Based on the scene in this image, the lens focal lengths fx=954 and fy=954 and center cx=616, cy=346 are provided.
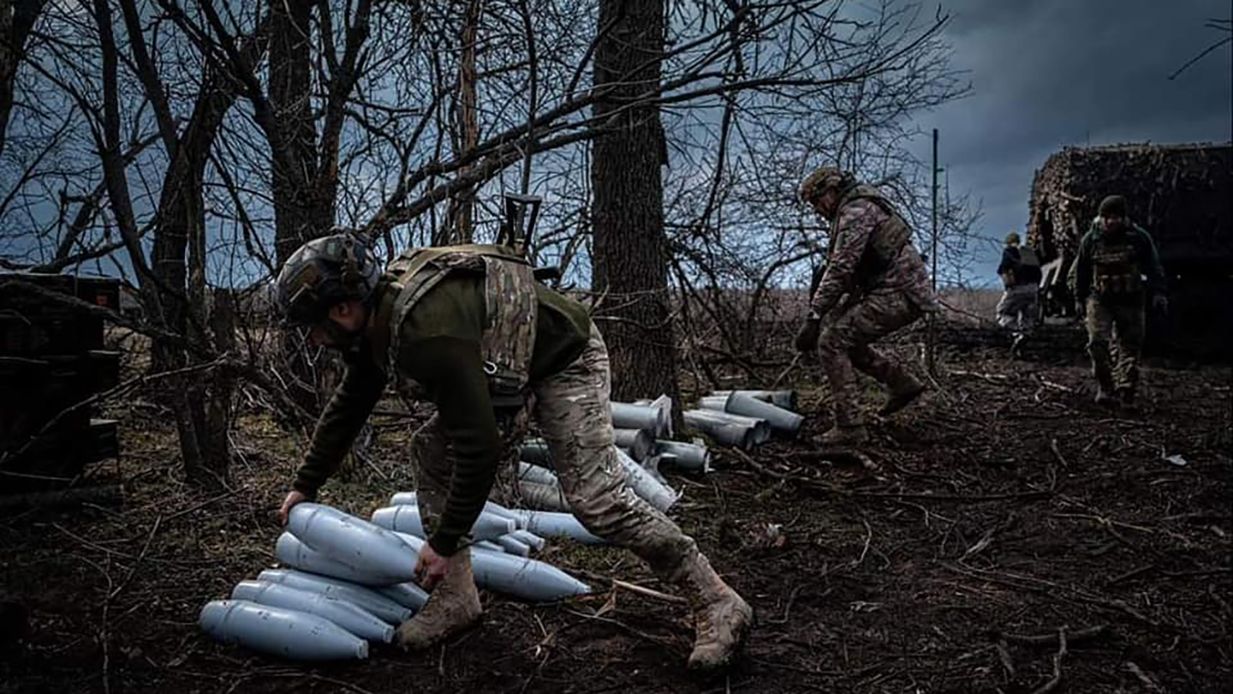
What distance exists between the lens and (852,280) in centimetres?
762

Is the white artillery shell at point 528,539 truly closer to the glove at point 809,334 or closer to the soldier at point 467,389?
the soldier at point 467,389

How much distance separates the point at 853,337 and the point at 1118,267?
11.5ft

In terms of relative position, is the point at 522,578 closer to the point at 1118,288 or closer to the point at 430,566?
the point at 430,566

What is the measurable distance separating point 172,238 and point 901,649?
434cm

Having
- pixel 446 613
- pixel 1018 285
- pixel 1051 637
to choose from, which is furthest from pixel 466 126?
pixel 1018 285

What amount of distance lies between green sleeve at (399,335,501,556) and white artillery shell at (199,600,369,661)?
910 mm

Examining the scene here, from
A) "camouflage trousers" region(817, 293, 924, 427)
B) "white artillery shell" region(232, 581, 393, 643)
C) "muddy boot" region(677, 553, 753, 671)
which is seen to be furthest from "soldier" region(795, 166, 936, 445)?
"white artillery shell" region(232, 581, 393, 643)

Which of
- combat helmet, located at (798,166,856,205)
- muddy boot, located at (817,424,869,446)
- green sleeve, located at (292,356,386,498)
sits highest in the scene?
combat helmet, located at (798,166,856,205)

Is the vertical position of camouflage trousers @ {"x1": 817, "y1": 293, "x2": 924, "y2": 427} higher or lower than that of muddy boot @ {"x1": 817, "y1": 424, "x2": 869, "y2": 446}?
higher

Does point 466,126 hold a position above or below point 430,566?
above

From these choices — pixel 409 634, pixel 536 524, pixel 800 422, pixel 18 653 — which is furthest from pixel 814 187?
pixel 18 653

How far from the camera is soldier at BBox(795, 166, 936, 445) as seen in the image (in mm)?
7266

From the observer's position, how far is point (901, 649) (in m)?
3.78

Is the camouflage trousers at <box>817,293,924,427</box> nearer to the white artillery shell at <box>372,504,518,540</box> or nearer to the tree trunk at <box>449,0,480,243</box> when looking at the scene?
the tree trunk at <box>449,0,480,243</box>
